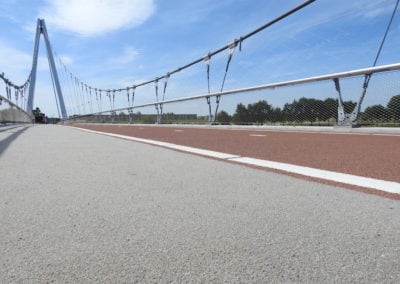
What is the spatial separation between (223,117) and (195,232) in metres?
15.4

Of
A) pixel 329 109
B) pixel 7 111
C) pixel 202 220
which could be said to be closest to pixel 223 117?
pixel 329 109

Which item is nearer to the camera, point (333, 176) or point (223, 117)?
point (333, 176)

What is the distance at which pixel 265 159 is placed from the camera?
4344 mm

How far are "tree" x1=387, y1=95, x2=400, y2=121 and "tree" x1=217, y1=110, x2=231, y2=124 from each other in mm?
8148

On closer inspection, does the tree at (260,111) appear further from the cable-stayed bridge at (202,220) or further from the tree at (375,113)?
the cable-stayed bridge at (202,220)

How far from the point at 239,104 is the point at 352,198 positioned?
1327 centimetres

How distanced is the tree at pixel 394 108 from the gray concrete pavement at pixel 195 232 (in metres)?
6.74

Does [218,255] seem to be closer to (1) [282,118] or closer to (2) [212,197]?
(2) [212,197]

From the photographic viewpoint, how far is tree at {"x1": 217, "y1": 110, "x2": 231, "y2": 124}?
16.6 meters

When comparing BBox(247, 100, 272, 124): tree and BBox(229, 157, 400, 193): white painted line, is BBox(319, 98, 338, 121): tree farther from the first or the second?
BBox(229, 157, 400, 193): white painted line

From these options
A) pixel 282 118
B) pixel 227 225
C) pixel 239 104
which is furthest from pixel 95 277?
pixel 239 104

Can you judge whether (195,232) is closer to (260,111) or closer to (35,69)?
(260,111)

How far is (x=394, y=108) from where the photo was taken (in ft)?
28.8

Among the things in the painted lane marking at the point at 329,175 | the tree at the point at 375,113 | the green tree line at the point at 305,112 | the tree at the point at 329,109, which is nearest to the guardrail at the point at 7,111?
the green tree line at the point at 305,112
